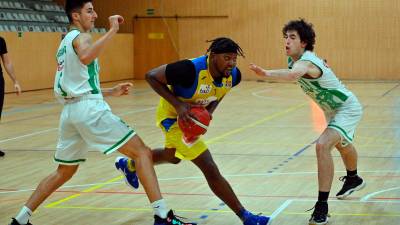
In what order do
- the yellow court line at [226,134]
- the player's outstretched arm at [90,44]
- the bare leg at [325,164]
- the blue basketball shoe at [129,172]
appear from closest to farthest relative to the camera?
the player's outstretched arm at [90,44], the bare leg at [325,164], the blue basketball shoe at [129,172], the yellow court line at [226,134]

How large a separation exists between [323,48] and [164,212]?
2209cm

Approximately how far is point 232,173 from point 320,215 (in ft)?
8.19

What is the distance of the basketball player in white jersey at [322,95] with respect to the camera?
18.3 ft

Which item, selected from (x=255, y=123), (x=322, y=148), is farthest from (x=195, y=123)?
(x=255, y=123)

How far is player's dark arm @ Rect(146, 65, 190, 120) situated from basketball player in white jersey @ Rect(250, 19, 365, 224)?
75 centimetres

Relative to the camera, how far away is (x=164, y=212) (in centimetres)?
502

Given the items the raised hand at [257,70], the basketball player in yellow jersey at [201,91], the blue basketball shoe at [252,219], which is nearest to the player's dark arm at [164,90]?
the basketball player in yellow jersey at [201,91]

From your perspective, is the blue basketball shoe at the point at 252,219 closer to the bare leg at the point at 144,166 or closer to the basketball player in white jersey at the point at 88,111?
the basketball player in white jersey at the point at 88,111

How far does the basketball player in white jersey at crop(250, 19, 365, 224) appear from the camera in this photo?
5.57 meters

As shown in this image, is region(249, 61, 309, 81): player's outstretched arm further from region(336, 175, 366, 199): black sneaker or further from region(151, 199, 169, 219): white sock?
region(336, 175, 366, 199): black sneaker

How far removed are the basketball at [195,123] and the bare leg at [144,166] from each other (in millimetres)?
362

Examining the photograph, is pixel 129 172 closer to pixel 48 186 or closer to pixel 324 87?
pixel 48 186

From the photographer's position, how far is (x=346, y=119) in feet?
19.6

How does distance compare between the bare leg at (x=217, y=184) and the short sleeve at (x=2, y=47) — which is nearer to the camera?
the bare leg at (x=217, y=184)
